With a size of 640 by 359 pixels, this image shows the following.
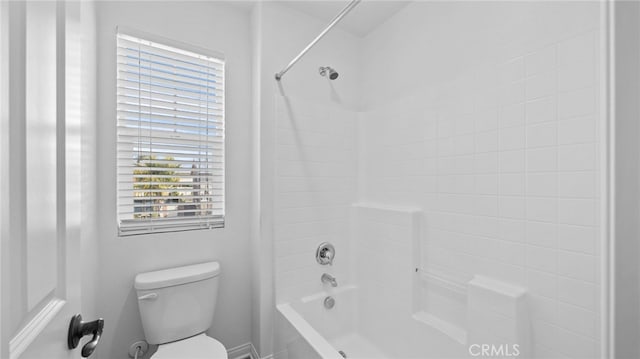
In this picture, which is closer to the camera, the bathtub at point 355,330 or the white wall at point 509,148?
the white wall at point 509,148

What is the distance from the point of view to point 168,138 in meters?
1.63

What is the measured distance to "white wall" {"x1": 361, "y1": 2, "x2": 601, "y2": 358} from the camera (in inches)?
39.9

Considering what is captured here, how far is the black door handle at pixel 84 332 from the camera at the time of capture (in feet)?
1.95

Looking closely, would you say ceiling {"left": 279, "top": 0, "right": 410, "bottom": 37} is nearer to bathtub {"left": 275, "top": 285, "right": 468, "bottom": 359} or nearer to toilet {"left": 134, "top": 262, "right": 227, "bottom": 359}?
toilet {"left": 134, "top": 262, "right": 227, "bottom": 359}

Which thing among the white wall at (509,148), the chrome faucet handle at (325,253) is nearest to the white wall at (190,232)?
the chrome faucet handle at (325,253)

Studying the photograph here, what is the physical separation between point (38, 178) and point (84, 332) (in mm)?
408

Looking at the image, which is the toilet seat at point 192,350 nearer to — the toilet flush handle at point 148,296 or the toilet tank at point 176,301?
the toilet tank at point 176,301

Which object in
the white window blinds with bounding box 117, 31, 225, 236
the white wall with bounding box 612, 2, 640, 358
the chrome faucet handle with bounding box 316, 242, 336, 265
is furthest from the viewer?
the chrome faucet handle with bounding box 316, 242, 336, 265

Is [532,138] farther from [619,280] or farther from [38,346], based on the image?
[38,346]

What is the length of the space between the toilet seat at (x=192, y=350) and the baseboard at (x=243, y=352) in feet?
1.41

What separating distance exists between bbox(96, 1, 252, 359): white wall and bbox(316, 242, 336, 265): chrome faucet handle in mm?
508

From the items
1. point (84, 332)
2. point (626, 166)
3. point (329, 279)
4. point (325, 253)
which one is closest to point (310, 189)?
point (325, 253)

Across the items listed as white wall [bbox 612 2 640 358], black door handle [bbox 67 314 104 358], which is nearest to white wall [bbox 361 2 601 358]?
white wall [bbox 612 2 640 358]

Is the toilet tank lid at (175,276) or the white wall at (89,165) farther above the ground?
the white wall at (89,165)
